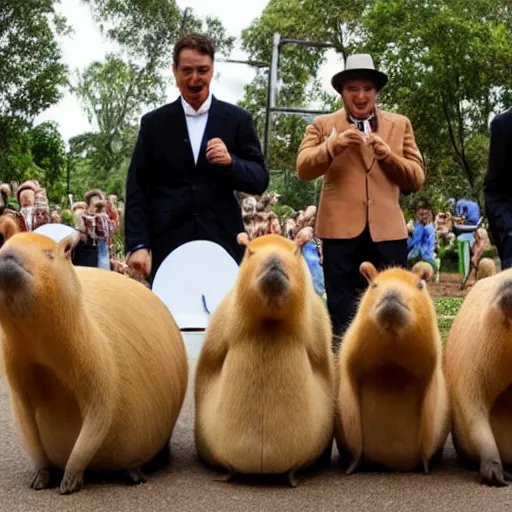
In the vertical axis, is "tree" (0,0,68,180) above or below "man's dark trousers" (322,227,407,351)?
above

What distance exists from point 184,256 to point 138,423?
139 centimetres

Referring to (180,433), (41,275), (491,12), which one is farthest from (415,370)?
(491,12)

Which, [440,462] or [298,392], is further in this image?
[440,462]

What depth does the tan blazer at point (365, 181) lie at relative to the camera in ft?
19.0

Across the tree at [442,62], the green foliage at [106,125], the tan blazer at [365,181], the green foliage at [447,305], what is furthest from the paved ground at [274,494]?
the green foliage at [106,125]

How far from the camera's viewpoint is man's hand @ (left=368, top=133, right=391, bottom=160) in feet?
18.1

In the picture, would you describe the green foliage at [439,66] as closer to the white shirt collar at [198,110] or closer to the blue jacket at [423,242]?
the blue jacket at [423,242]

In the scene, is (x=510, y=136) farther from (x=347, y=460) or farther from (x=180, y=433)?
(x=180, y=433)

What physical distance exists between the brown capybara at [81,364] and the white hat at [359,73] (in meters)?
1.97

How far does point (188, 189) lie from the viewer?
18.6 ft

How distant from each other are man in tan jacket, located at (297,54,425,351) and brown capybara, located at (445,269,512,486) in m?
1.31

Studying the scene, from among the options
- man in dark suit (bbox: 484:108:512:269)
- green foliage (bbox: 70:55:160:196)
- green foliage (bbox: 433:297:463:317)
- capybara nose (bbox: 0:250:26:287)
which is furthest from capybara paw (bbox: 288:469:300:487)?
green foliage (bbox: 70:55:160:196)

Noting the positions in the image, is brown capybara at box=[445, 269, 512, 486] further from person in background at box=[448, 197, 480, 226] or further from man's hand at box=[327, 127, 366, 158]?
person in background at box=[448, 197, 480, 226]

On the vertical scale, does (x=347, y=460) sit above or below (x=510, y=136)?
below
